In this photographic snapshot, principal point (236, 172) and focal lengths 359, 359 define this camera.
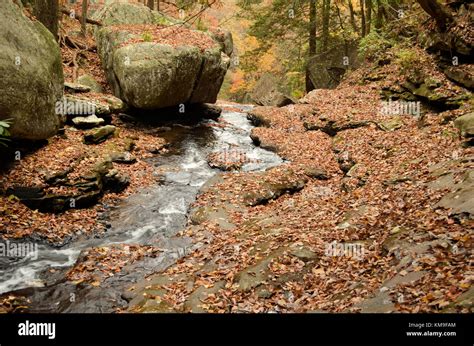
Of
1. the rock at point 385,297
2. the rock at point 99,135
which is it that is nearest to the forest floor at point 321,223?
the rock at point 385,297

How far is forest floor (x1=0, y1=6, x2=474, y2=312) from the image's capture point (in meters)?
6.01

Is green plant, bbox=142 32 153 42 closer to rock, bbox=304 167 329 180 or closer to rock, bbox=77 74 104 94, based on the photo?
rock, bbox=77 74 104 94

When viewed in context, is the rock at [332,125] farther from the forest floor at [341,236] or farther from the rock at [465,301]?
the rock at [465,301]

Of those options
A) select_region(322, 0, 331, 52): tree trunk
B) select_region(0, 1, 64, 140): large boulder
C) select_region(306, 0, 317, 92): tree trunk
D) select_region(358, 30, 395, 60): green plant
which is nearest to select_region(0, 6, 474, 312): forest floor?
→ select_region(0, 1, 64, 140): large boulder

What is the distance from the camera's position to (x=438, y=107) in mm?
14117

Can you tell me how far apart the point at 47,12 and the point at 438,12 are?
51.5 ft

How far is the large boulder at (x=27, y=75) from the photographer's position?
10.2 metres

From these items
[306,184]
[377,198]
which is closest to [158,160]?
[306,184]

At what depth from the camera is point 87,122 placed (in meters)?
14.6
